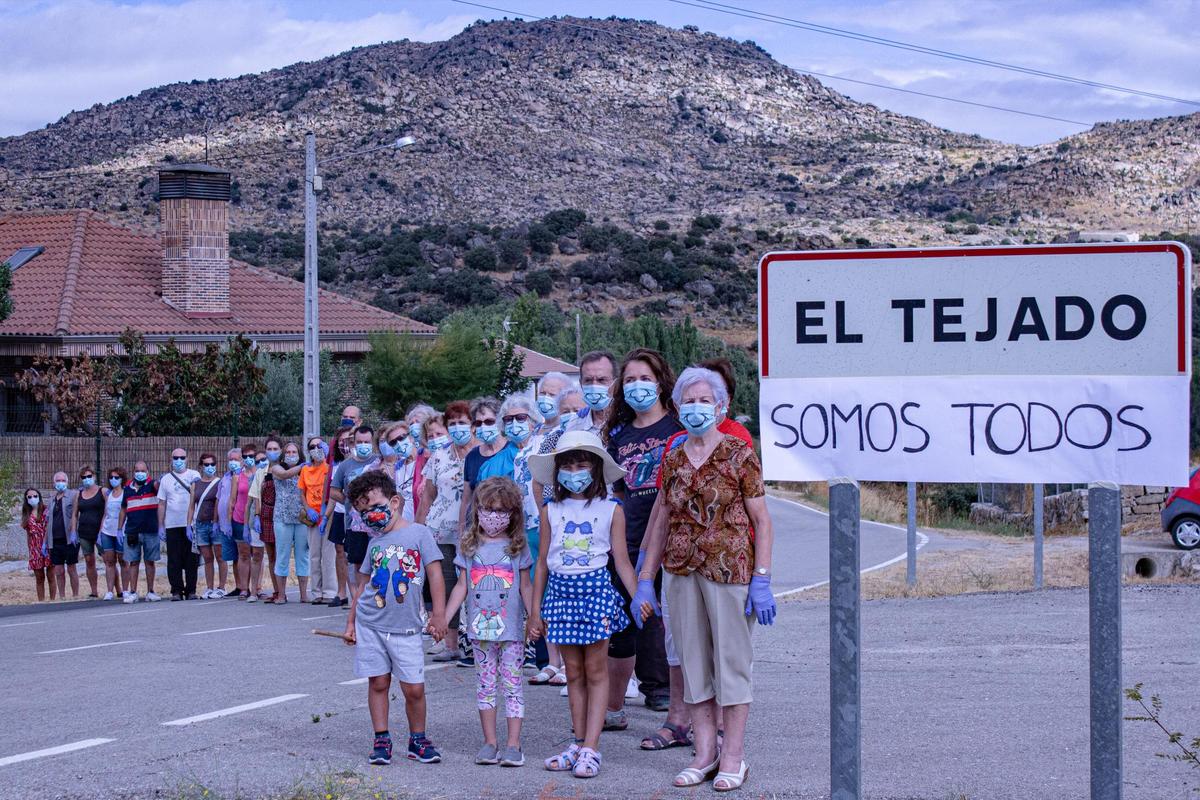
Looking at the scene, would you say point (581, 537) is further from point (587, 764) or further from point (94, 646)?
point (94, 646)

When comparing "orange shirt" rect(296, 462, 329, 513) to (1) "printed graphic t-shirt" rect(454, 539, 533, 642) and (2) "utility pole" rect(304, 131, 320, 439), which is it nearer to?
(2) "utility pole" rect(304, 131, 320, 439)

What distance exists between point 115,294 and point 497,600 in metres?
32.8

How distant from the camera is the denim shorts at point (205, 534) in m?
17.7

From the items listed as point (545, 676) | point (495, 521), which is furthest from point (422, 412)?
point (495, 521)

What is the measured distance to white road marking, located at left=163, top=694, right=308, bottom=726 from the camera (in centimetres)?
843

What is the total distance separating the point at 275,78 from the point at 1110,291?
121m

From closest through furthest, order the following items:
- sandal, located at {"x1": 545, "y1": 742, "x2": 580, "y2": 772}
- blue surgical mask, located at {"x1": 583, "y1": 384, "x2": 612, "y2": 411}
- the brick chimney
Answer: sandal, located at {"x1": 545, "y1": 742, "x2": 580, "y2": 772}, blue surgical mask, located at {"x1": 583, "y1": 384, "x2": 612, "y2": 411}, the brick chimney

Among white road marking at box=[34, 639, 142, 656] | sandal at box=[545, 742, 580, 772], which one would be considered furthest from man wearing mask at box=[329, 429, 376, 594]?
sandal at box=[545, 742, 580, 772]

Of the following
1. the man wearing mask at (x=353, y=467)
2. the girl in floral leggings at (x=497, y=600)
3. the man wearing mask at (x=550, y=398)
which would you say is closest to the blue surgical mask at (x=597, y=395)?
the girl in floral leggings at (x=497, y=600)

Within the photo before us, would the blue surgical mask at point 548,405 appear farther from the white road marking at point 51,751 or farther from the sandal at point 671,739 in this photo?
the white road marking at point 51,751

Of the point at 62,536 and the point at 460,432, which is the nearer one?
the point at 460,432

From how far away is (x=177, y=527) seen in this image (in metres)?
18.0

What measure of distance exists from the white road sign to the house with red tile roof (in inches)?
1193

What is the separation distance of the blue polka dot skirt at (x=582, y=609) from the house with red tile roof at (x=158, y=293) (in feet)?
90.2
